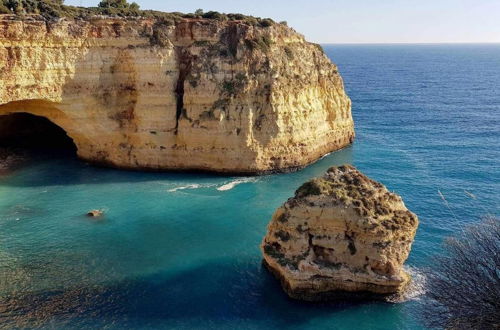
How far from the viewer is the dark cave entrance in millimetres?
51375

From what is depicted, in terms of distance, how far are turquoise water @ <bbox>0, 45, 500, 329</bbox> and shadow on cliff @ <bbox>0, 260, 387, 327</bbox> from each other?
0.06 metres

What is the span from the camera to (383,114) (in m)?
72.8

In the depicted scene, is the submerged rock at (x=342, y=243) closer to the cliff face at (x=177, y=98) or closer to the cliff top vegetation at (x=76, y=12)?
the cliff face at (x=177, y=98)

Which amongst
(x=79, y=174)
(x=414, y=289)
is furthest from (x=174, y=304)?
(x=79, y=174)

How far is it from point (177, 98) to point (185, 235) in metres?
18.3

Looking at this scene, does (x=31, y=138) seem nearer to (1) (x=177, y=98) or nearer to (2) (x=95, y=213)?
(1) (x=177, y=98)

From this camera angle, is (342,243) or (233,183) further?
(233,183)

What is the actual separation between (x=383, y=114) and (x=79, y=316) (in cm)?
6074

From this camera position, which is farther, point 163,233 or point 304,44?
point 304,44

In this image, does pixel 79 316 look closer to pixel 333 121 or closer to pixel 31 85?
pixel 31 85

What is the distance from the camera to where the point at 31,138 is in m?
54.5

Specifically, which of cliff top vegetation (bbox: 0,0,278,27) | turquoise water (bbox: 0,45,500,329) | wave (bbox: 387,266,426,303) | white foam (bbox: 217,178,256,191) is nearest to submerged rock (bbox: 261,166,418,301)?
wave (bbox: 387,266,426,303)

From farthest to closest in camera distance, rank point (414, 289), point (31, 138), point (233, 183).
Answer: point (31, 138) < point (233, 183) < point (414, 289)

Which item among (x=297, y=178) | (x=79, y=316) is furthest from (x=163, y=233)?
(x=297, y=178)
